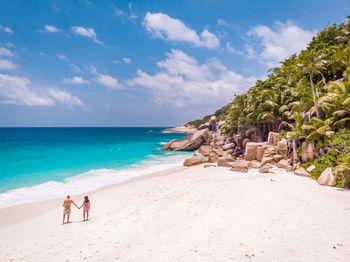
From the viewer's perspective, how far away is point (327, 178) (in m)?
10.5

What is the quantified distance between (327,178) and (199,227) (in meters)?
8.63

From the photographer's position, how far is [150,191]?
493 inches

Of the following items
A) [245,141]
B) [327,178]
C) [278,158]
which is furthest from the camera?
[245,141]

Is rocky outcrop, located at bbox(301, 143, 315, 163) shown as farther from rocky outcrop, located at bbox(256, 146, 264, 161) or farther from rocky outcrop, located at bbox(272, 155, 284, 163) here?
rocky outcrop, located at bbox(256, 146, 264, 161)

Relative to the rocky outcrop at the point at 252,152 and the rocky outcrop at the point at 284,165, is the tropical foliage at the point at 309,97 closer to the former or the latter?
the rocky outcrop at the point at 284,165

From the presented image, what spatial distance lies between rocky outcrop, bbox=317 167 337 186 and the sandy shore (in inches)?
22.2

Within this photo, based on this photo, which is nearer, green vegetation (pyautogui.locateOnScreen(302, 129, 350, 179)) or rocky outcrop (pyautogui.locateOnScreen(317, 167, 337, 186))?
rocky outcrop (pyautogui.locateOnScreen(317, 167, 337, 186))

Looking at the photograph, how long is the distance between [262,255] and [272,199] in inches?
186

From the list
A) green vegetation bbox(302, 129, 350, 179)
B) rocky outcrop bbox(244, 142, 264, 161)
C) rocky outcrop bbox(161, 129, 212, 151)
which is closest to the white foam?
rocky outcrop bbox(244, 142, 264, 161)

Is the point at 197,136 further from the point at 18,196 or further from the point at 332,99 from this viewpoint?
the point at 18,196

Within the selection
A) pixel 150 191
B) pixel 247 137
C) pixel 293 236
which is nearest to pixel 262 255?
pixel 293 236

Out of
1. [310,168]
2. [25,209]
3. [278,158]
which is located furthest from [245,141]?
[25,209]

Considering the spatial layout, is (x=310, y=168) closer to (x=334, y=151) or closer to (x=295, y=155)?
(x=334, y=151)

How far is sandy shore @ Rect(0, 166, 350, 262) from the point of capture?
17.0 ft
